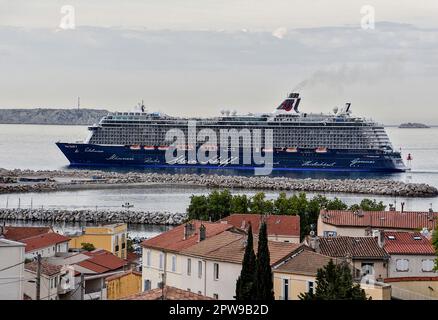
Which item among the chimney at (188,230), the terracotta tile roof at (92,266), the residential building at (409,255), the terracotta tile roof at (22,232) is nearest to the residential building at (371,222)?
the residential building at (409,255)

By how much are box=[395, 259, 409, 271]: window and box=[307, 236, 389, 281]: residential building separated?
0.26 meters

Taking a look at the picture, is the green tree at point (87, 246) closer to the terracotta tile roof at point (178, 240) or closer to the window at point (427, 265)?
the terracotta tile roof at point (178, 240)

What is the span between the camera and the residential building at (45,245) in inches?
Answer: 593

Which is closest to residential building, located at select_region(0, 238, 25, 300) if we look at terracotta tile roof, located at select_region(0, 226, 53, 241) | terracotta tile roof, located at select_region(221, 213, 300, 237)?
terracotta tile roof, located at select_region(0, 226, 53, 241)

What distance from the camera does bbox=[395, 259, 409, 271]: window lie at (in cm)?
1354

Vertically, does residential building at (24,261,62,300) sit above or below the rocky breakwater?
above

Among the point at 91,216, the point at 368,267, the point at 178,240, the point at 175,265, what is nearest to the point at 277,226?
the point at 178,240

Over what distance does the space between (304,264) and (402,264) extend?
3611 mm

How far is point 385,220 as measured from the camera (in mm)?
17625

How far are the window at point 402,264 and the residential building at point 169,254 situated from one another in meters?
2.43

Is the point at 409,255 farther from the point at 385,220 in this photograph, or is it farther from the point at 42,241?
the point at 42,241

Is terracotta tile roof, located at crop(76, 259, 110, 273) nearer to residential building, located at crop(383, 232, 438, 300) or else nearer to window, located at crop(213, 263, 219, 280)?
window, located at crop(213, 263, 219, 280)


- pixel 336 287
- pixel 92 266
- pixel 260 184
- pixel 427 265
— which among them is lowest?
pixel 260 184
